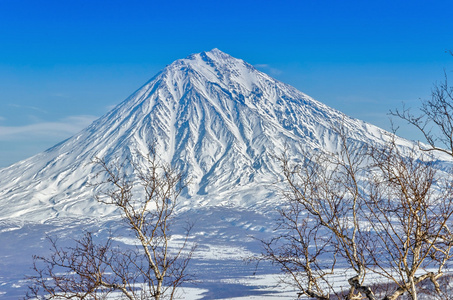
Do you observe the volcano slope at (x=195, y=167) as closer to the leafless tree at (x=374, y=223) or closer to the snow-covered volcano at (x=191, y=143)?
the snow-covered volcano at (x=191, y=143)

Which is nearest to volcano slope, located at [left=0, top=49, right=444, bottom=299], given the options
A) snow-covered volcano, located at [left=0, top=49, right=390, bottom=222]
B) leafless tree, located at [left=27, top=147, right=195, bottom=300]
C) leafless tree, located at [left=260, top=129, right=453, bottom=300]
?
snow-covered volcano, located at [left=0, top=49, right=390, bottom=222]

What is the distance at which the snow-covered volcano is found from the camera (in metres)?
144

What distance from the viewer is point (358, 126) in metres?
181

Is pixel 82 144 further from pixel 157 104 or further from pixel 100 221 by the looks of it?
pixel 100 221

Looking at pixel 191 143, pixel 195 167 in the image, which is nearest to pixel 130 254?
pixel 195 167

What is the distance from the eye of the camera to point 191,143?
554 feet

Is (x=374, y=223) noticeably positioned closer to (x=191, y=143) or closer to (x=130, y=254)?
(x=130, y=254)

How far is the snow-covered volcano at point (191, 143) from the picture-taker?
143875 mm

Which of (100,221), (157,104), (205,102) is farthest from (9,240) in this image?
(205,102)

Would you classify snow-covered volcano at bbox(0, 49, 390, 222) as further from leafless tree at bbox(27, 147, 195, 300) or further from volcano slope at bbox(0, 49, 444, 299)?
leafless tree at bbox(27, 147, 195, 300)

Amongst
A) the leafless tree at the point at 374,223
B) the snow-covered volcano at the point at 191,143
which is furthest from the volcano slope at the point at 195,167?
the leafless tree at the point at 374,223

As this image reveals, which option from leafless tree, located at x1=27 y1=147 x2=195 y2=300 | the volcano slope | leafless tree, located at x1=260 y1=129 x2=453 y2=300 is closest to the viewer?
leafless tree, located at x1=260 y1=129 x2=453 y2=300

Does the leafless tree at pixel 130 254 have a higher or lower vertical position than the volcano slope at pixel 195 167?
lower

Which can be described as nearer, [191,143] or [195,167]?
[195,167]
